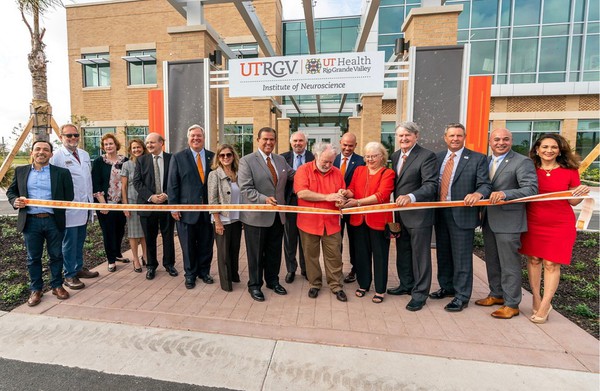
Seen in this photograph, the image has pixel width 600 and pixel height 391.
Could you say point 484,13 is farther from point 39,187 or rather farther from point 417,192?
point 39,187

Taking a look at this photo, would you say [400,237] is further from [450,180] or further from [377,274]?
[450,180]

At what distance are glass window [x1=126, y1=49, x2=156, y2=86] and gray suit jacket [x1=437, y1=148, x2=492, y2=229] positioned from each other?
19428 millimetres

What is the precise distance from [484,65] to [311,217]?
20.3 meters

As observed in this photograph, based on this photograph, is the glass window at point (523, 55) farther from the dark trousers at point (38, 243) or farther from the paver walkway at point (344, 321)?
the dark trousers at point (38, 243)

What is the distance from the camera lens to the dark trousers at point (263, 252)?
4.05 meters

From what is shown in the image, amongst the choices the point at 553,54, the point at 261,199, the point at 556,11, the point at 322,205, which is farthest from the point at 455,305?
the point at 556,11

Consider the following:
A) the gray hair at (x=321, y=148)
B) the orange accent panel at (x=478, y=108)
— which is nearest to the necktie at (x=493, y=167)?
the gray hair at (x=321, y=148)

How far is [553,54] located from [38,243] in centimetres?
2446

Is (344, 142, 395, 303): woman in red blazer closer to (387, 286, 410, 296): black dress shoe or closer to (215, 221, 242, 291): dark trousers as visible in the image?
(387, 286, 410, 296): black dress shoe

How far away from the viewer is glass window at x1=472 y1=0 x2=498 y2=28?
1875 cm

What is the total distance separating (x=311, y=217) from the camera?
3.94 meters

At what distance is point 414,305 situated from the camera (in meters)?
3.75

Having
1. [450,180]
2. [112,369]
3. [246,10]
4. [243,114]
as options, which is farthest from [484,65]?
[112,369]

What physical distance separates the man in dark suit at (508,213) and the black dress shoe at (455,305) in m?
0.32
